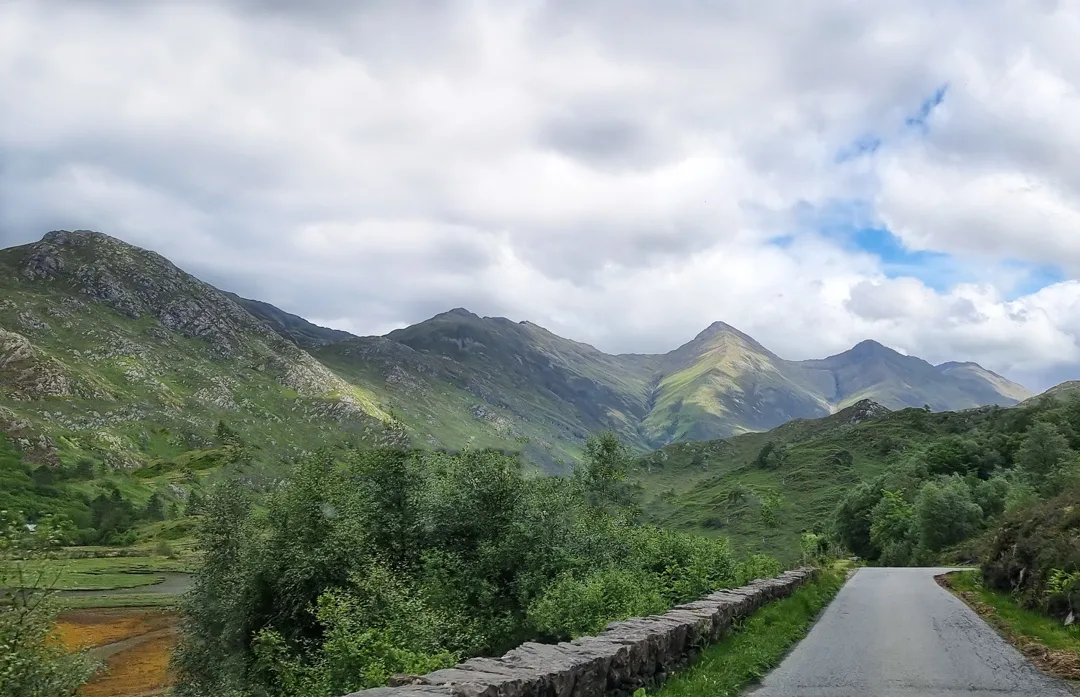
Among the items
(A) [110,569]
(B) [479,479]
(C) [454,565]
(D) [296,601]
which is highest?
(B) [479,479]

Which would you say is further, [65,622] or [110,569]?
[110,569]

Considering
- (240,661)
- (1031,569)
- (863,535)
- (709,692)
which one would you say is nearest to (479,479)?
(240,661)

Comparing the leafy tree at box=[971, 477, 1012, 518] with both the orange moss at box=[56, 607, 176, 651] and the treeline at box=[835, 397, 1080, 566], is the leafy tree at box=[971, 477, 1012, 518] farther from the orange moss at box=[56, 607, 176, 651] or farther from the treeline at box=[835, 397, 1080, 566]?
the orange moss at box=[56, 607, 176, 651]

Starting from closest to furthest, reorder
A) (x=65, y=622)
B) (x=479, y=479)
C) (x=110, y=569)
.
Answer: (x=479, y=479) → (x=65, y=622) → (x=110, y=569)

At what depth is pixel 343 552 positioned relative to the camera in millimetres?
25109

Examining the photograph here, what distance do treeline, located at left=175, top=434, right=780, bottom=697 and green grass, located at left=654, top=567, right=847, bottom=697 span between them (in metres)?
2.53

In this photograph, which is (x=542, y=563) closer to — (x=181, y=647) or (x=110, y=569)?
(x=181, y=647)

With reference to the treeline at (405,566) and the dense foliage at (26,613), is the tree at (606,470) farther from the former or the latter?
the dense foliage at (26,613)

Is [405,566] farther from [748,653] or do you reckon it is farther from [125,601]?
[125,601]

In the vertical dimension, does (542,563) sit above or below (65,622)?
above

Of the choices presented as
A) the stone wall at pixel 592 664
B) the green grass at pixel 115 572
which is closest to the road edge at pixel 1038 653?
the stone wall at pixel 592 664

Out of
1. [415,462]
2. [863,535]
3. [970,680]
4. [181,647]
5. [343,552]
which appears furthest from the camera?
[863,535]

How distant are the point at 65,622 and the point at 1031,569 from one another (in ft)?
317

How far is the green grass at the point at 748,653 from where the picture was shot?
1142cm
